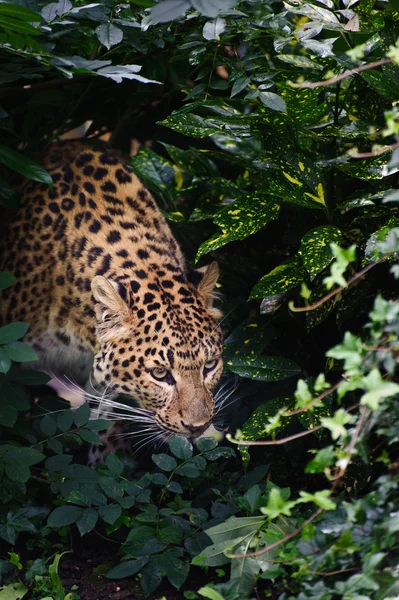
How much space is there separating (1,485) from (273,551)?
4.16ft

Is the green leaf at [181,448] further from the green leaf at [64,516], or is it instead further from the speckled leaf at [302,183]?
the speckled leaf at [302,183]

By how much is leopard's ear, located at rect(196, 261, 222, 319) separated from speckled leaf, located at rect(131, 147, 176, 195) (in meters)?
0.73

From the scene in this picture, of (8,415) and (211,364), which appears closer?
(8,415)

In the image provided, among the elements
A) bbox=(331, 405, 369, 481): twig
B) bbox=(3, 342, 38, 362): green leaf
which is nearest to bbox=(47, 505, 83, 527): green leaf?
bbox=(3, 342, 38, 362): green leaf

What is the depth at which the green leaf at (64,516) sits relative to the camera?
371 cm

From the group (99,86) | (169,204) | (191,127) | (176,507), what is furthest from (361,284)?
(99,86)

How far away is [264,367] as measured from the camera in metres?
4.23

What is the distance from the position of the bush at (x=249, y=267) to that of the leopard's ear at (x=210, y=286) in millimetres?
105

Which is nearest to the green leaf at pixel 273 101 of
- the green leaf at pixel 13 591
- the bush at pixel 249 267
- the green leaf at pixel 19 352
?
the bush at pixel 249 267

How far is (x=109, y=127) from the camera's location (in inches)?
234

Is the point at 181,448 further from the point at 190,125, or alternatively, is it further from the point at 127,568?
the point at 190,125

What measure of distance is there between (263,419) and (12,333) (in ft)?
4.20

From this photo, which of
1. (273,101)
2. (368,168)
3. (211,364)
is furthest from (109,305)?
(368,168)

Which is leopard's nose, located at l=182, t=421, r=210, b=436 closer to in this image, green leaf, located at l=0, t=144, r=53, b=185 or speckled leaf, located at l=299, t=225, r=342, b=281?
speckled leaf, located at l=299, t=225, r=342, b=281
